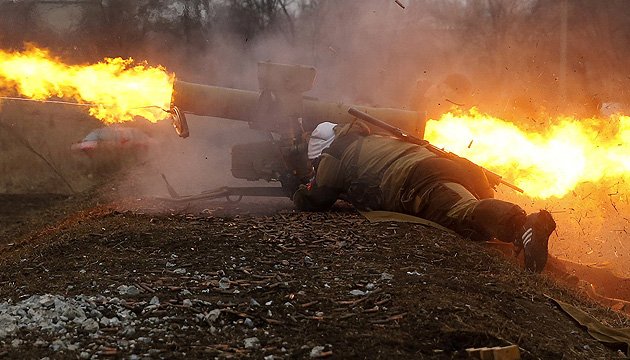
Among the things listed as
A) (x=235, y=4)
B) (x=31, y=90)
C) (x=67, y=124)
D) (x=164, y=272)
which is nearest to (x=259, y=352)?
(x=164, y=272)

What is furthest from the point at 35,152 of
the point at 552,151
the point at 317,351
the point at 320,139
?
the point at 317,351

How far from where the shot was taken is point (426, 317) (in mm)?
3900

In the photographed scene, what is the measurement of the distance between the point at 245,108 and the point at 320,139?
139 cm

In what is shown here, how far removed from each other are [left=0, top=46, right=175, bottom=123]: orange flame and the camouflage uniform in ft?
10.6

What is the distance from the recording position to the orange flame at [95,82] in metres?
9.63

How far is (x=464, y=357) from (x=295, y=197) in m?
4.86

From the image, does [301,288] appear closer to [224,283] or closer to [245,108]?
[224,283]

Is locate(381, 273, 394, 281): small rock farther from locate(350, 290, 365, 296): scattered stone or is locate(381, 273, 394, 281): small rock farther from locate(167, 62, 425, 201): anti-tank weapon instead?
locate(167, 62, 425, 201): anti-tank weapon

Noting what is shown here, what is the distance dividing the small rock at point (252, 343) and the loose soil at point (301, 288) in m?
0.02

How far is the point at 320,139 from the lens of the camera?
846cm

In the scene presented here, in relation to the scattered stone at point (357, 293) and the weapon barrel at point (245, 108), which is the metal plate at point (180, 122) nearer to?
the weapon barrel at point (245, 108)

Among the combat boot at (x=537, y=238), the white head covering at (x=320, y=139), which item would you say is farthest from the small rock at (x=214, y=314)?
the white head covering at (x=320, y=139)

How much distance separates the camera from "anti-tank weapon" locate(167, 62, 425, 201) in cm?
891

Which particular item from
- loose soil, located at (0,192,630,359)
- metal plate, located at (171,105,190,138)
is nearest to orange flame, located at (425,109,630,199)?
loose soil, located at (0,192,630,359)
